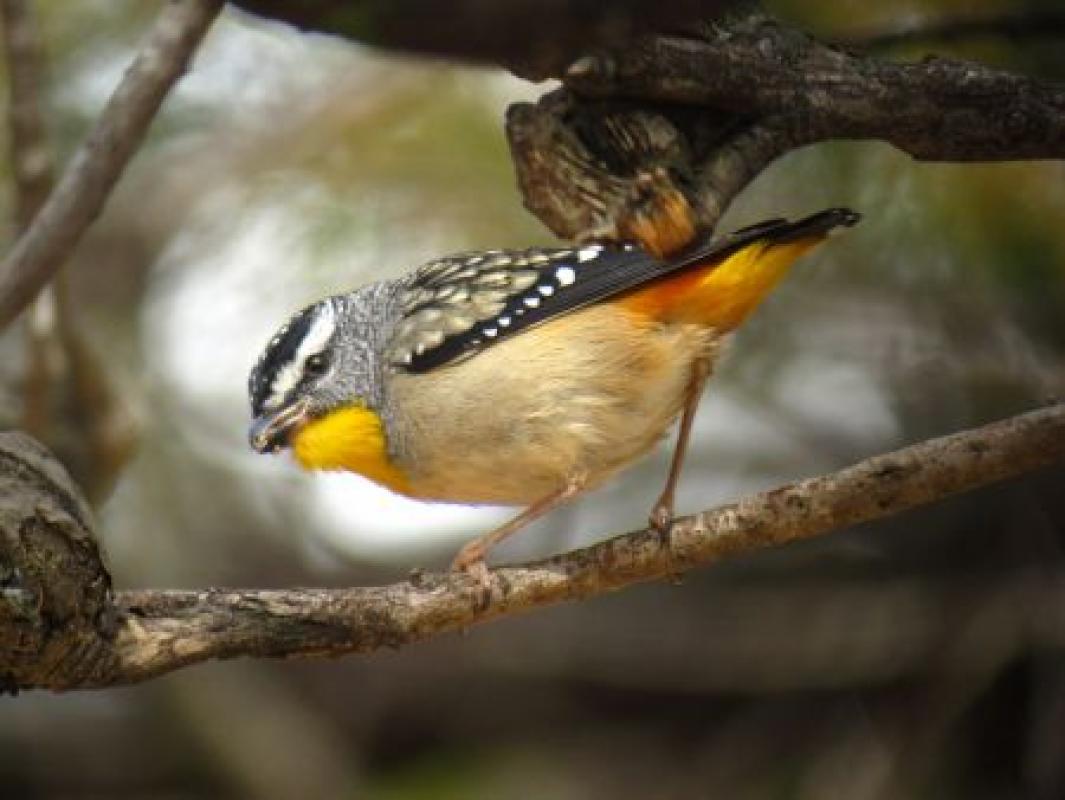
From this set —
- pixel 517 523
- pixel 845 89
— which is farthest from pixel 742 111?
pixel 517 523

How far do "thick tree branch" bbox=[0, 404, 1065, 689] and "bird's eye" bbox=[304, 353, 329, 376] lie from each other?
1039mm

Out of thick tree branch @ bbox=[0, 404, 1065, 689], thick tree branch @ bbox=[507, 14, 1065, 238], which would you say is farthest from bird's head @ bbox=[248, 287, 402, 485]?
thick tree branch @ bbox=[507, 14, 1065, 238]

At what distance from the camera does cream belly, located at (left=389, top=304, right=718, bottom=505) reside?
3.81 meters

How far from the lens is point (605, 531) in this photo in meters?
6.00

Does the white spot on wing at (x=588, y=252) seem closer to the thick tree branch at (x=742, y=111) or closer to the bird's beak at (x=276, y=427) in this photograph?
the thick tree branch at (x=742, y=111)

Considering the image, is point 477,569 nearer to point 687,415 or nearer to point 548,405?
point 548,405

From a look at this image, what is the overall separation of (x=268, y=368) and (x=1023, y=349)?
6.93 ft

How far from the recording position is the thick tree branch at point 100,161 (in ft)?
11.4

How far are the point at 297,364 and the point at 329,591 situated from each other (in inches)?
51.3

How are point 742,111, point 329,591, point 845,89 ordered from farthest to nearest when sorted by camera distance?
1. point 742,111
2. point 845,89
3. point 329,591

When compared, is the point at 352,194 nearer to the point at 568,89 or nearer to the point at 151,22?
A: the point at 151,22

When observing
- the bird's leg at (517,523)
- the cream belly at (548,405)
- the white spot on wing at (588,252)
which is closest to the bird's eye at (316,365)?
the cream belly at (548,405)

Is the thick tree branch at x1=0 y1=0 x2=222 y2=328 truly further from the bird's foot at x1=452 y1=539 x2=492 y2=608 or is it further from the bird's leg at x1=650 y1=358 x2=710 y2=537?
the bird's leg at x1=650 y1=358 x2=710 y2=537

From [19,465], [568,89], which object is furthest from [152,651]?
[568,89]
